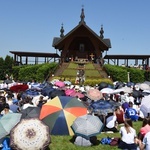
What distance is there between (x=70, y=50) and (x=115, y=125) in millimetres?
41140

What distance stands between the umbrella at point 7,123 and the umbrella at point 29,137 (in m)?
0.27

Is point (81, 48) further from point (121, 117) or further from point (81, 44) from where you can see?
point (121, 117)

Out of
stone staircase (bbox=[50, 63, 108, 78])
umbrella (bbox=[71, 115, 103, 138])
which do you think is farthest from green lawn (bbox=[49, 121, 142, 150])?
stone staircase (bbox=[50, 63, 108, 78])

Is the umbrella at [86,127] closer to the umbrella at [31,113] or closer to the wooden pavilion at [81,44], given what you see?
the umbrella at [31,113]

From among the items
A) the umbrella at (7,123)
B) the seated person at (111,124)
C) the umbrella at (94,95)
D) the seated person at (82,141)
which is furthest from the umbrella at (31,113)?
the umbrella at (94,95)

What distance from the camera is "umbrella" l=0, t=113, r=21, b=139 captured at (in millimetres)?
8430

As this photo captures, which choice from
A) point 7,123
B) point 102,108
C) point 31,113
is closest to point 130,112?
point 102,108

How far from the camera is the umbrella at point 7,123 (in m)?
8.43

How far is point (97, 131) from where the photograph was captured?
919 centimetres

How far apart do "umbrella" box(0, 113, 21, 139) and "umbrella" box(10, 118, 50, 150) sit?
27 centimetres

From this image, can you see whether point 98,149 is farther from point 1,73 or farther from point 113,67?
point 1,73

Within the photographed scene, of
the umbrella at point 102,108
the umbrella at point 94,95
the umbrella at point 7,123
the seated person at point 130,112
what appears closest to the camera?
the umbrella at point 7,123

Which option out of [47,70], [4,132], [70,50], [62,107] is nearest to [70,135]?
[62,107]

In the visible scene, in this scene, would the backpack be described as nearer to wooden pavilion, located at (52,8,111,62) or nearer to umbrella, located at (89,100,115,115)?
umbrella, located at (89,100,115,115)
